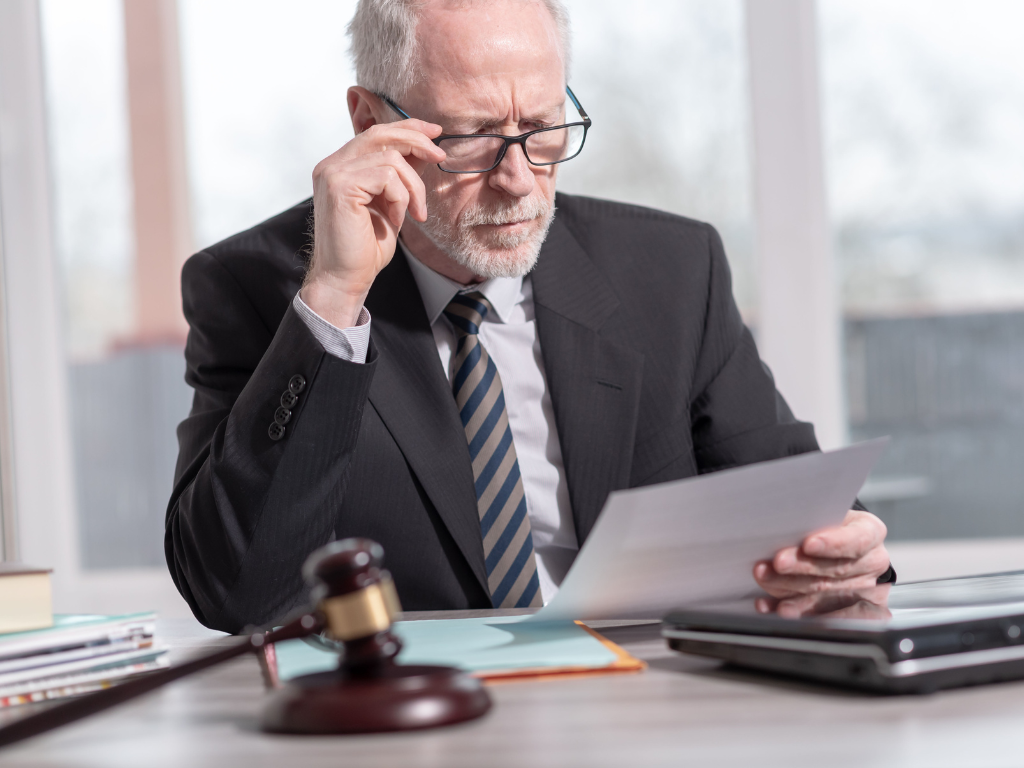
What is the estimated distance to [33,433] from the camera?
271cm

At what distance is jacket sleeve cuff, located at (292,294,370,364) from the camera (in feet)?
3.88

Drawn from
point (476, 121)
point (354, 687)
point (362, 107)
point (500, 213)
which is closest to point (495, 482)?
point (500, 213)

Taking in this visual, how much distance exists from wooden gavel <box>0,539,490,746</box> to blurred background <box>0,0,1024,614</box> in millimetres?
1977

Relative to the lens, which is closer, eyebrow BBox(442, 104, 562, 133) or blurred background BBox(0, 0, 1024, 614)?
eyebrow BBox(442, 104, 562, 133)

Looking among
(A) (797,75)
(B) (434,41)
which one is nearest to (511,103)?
(B) (434,41)

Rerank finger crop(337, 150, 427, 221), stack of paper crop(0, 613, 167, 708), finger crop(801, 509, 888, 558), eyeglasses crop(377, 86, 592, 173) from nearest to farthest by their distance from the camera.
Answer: stack of paper crop(0, 613, 167, 708) → finger crop(801, 509, 888, 558) → finger crop(337, 150, 427, 221) → eyeglasses crop(377, 86, 592, 173)

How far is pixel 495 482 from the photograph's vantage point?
52.1 inches

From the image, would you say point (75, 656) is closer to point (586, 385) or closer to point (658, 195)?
point (586, 385)

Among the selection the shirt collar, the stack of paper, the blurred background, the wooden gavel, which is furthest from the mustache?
the blurred background

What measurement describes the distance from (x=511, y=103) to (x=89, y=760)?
1.07 meters

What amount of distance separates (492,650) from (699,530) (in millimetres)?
185

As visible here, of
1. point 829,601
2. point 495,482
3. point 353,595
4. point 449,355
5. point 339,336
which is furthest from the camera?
point 449,355

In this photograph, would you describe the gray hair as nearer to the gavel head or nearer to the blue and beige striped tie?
the blue and beige striped tie

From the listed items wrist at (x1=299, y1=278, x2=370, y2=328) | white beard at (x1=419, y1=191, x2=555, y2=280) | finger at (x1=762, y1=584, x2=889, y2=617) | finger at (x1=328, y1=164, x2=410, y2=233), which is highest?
finger at (x1=328, y1=164, x2=410, y2=233)
